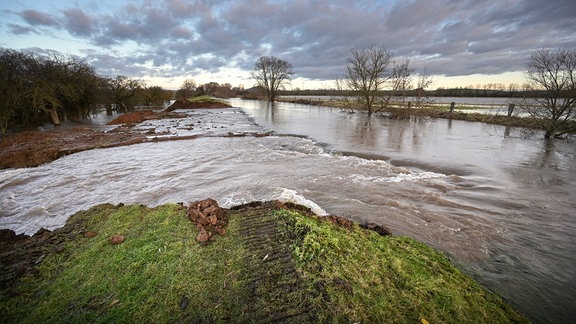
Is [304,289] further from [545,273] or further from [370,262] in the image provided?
[545,273]

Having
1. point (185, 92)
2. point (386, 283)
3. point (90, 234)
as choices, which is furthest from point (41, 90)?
point (185, 92)

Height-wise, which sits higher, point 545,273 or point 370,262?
point 370,262

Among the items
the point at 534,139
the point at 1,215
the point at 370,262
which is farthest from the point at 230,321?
the point at 534,139

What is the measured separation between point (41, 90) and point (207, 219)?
912 inches

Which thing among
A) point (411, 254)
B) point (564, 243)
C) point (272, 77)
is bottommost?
point (564, 243)

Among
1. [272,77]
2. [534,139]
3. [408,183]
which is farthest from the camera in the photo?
[272,77]

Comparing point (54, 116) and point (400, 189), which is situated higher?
point (54, 116)

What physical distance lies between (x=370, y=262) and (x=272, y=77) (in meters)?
69.1

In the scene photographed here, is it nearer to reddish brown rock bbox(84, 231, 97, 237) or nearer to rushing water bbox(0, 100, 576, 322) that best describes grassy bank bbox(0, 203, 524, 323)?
reddish brown rock bbox(84, 231, 97, 237)

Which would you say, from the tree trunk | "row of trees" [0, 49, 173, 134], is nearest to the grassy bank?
"row of trees" [0, 49, 173, 134]

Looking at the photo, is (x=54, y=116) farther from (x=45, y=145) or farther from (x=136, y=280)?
(x=136, y=280)

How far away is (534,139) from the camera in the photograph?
42.9 feet

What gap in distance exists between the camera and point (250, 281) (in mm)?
2586

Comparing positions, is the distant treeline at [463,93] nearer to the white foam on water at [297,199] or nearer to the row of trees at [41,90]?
the white foam on water at [297,199]
